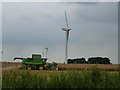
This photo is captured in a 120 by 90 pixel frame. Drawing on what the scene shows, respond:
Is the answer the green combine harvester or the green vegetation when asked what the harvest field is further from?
the green combine harvester

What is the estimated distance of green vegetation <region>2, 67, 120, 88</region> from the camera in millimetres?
14195

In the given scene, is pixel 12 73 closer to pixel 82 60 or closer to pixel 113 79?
pixel 113 79

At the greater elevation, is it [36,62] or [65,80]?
[36,62]

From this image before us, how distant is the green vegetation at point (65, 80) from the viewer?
14.2 m

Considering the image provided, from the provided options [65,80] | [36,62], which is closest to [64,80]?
[65,80]

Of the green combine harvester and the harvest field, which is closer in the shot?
the harvest field

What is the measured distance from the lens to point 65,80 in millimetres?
14523

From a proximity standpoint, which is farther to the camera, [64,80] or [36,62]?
[36,62]

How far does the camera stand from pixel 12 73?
1577 centimetres

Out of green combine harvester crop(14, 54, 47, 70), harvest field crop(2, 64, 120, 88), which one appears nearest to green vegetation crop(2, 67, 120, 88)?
harvest field crop(2, 64, 120, 88)

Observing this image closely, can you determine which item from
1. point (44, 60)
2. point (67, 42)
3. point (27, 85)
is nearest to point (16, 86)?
point (27, 85)

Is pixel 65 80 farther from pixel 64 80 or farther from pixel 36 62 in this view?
pixel 36 62

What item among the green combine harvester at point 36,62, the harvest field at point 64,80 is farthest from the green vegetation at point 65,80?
the green combine harvester at point 36,62

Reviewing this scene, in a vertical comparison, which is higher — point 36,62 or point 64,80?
point 36,62
